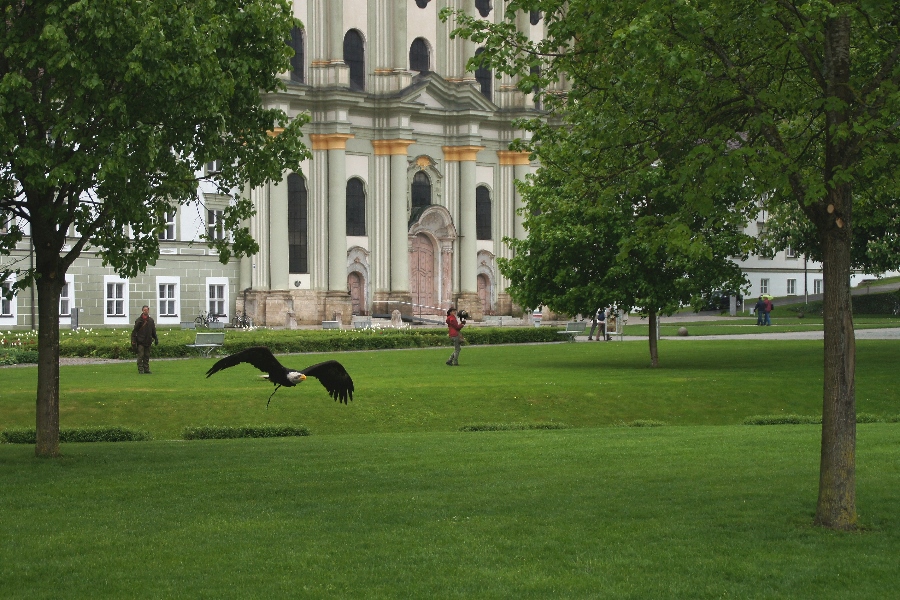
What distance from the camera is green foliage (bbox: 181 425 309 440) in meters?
22.9

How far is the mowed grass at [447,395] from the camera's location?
84.5 feet

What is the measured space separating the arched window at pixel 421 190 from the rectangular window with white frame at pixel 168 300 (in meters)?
16.2

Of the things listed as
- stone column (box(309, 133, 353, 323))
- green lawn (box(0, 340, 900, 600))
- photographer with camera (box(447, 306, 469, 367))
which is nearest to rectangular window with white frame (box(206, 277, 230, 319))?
stone column (box(309, 133, 353, 323))

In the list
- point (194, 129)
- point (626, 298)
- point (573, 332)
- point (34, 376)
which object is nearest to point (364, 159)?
point (573, 332)

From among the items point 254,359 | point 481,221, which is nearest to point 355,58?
point 481,221

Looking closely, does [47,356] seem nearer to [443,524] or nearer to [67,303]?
[443,524]

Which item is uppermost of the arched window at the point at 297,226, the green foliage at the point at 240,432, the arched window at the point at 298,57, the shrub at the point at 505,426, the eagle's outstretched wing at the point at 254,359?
the arched window at the point at 298,57

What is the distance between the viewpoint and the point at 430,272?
7388 cm

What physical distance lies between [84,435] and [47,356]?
491 centimetres

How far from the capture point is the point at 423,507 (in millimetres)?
13875

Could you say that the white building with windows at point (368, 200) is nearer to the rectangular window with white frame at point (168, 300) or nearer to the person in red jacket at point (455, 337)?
the rectangular window with white frame at point (168, 300)

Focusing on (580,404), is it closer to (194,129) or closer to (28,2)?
(194,129)

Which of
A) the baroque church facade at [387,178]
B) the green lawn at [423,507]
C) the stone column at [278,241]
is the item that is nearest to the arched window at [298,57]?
the baroque church facade at [387,178]

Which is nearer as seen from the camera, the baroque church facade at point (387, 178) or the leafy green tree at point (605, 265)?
the leafy green tree at point (605, 265)
